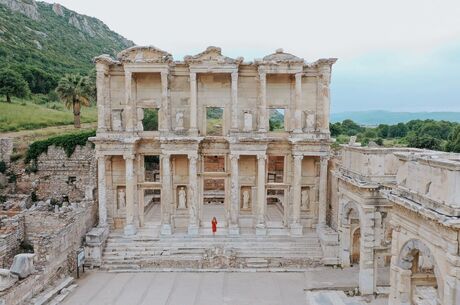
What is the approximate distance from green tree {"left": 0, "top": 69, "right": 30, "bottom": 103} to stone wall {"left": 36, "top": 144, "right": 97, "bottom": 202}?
1629cm

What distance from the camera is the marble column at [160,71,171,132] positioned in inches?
872

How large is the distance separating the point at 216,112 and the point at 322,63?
42.0 meters

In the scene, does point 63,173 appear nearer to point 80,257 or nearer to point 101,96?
point 101,96

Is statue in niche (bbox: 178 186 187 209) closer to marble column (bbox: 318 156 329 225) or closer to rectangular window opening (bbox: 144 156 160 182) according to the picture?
marble column (bbox: 318 156 329 225)

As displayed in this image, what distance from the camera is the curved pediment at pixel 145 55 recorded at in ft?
72.0

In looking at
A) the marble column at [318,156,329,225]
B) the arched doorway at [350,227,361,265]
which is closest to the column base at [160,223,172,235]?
the marble column at [318,156,329,225]

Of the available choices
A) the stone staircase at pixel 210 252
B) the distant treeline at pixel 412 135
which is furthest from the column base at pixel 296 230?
the distant treeline at pixel 412 135

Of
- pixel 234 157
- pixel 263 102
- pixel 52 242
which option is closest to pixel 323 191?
pixel 234 157

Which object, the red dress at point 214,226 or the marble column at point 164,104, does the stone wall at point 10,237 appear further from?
the red dress at point 214,226

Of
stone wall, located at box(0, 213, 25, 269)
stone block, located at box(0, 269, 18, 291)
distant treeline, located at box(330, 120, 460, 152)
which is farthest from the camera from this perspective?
distant treeline, located at box(330, 120, 460, 152)

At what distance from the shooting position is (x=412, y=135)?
49.9 metres

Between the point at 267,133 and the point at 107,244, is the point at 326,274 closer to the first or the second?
the point at 267,133

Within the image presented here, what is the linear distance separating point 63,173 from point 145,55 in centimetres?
1091

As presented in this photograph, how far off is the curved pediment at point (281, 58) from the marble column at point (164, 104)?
16.4 feet
